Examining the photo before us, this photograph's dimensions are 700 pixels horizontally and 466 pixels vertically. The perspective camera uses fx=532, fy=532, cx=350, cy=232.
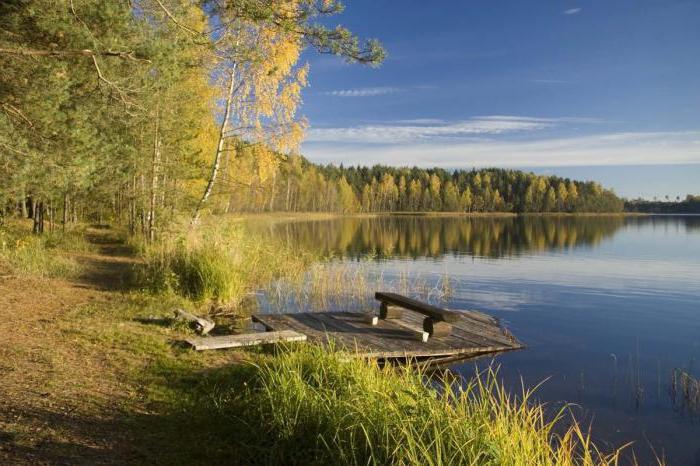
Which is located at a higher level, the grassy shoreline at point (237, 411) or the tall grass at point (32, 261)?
the tall grass at point (32, 261)

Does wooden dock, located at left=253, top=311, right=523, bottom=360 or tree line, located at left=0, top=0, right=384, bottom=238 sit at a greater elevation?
tree line, located at left=0, top=0, right=384, bottom=238

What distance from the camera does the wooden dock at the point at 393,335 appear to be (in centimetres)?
933

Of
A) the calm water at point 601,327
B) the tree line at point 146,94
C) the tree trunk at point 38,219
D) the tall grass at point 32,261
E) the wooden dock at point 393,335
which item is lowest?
the calm water at point 601,327

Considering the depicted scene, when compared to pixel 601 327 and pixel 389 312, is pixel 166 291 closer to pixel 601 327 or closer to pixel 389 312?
pixel 389 312

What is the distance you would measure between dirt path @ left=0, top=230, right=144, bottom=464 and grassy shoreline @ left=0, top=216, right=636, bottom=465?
0.7 inches

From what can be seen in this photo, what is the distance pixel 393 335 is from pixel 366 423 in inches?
232

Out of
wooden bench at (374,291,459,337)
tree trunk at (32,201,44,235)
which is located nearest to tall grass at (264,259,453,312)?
wooden bench at (374,291,459,337)

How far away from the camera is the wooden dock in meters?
9.33

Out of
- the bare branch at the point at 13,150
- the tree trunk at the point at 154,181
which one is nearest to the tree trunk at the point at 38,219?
the tree trunk at the point at 154,181

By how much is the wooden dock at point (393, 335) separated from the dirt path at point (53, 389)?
350 centimetres

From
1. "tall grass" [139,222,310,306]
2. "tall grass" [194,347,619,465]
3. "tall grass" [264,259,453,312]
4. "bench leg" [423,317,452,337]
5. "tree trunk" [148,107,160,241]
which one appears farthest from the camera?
"tree trunk" [148,107,160,241]

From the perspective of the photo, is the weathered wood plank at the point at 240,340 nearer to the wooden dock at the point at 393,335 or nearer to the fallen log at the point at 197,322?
the wooden dock at the point at 393,335

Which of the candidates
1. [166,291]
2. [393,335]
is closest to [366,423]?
[393,335]

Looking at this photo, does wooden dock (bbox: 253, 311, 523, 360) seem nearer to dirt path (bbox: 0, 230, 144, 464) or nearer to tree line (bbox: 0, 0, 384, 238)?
dirt path (bbox: 0, 230, 144, 464)
